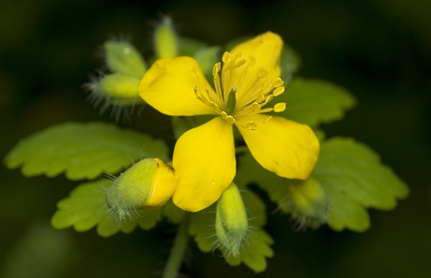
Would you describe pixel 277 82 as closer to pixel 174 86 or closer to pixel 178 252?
pixel 174 86

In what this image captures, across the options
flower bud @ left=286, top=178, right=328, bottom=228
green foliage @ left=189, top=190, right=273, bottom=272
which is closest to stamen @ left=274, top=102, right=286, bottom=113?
flower bud @ left=286, top=178, right=328, bottom=228

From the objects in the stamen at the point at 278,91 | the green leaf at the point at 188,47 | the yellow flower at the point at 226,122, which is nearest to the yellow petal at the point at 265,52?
the yellow flower at the point at 226,122

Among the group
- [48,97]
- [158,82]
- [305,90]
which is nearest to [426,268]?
[305,90]

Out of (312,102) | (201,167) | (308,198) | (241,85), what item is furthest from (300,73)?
(201,167)

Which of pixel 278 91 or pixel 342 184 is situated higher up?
pixel 278 91

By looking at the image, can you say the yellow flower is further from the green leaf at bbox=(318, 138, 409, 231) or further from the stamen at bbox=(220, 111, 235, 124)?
the green leaf at bbox=(318, 138, 409, 231)

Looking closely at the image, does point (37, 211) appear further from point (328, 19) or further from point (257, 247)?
point (328, 19)
